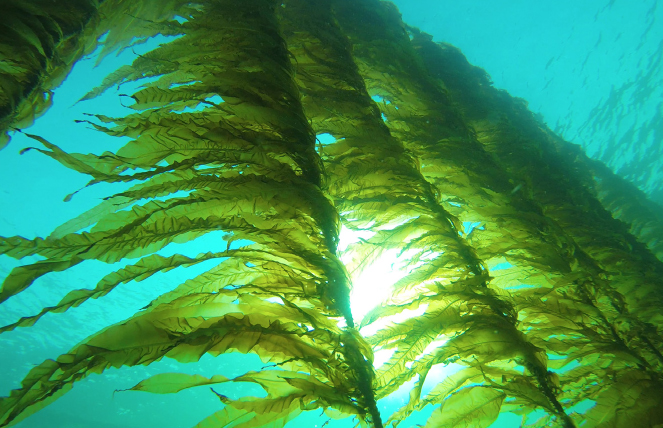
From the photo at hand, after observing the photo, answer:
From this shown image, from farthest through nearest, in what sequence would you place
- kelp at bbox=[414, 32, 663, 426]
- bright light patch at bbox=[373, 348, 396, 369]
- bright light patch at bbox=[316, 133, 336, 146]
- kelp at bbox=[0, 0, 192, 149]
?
1. kelp at bbox=[414, 32, 663, 426]
2. bright light patch at bbox=[316, 133, 336, 146]
3. bright light patch at bbox=[373, 348, 396, 369]
4. kelp at bbox=[0, 0, 192, 149]

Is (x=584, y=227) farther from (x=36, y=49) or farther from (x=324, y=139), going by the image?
(x=324, y=139)

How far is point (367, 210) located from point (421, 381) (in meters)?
0.74

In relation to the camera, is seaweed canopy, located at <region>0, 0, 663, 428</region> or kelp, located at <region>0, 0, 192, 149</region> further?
kelp, located at <region>0, 0, 192, 149</region>

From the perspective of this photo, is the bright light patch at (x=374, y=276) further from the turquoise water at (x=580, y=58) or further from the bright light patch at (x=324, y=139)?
the turquoise water at (x=580, y=58)

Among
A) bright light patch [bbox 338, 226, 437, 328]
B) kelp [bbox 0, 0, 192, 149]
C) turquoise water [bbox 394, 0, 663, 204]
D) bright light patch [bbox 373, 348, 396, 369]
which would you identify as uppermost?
turquoise water [bbox 394, 0, 663, 204]

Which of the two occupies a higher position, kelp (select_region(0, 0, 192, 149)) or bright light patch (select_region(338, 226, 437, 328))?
kelp (select_region(0, 0, 192, 149))

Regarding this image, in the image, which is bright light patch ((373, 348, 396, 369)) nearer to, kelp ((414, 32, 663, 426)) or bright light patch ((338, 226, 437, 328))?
bright light patch ((338, 226, 437, 328))

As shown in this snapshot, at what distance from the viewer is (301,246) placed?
115 cm

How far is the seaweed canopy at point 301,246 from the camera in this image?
946 millimetres

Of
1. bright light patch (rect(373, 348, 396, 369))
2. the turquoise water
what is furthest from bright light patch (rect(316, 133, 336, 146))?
the turquoise water

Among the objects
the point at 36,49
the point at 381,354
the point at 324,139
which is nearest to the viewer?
the point at 36,49

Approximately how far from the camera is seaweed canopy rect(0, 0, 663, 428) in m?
0.95

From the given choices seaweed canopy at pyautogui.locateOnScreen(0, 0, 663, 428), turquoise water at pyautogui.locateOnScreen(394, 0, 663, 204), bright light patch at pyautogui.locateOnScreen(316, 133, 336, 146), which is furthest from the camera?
turquoise water at pyautogui.locateOnScreen(394, 0, 663, 204)

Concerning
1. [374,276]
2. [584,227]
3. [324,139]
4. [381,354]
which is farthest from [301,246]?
[324,139]
